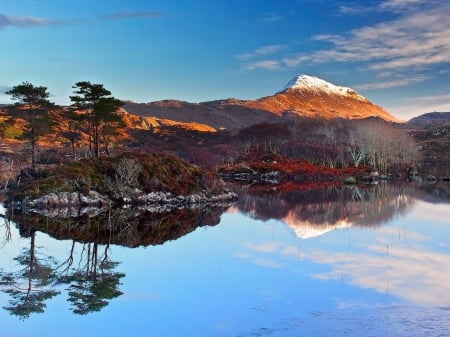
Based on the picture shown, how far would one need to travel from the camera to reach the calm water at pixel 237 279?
41.6ft

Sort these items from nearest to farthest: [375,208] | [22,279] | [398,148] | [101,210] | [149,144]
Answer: [22,279], [101,210], [375,208], [398,148], [149,144]

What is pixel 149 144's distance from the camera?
160m

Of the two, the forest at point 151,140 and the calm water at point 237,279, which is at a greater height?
the forest at point 151,140

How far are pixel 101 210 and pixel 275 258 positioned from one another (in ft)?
64.9

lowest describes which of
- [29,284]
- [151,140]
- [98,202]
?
[29,284]

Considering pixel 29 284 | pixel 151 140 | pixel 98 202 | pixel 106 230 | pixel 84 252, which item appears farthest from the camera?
pixel 151 140

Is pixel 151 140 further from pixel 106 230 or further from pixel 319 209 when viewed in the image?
pixel 106 230

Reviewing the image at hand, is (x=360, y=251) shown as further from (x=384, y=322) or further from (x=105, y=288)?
(x=105, y=288)

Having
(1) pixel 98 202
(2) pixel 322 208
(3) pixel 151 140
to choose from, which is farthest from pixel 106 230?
(3) pixel 151 140

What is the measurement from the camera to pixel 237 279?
17578mm

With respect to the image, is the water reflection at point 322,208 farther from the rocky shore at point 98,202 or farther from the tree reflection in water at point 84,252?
the tree reflection in water at point 84,252

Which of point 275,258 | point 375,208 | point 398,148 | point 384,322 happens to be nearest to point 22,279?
point 275,258

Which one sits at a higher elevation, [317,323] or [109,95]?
[109,95]

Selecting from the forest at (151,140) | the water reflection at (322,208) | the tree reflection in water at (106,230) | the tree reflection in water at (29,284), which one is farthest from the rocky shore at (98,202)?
the tree reflection in water at (29,284)
